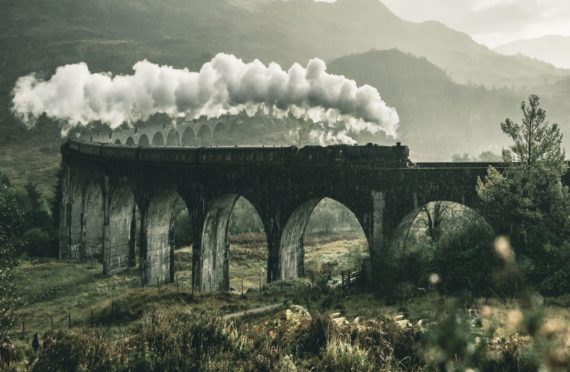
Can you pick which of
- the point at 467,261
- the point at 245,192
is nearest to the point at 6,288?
the point at 245,192

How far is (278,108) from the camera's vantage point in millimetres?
37719

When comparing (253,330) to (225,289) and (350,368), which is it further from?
(225,289)

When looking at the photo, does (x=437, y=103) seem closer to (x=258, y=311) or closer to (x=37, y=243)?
(x=37, y=243)

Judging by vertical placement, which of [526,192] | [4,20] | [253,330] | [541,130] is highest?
[4,20]

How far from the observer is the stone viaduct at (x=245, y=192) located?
20469 mm

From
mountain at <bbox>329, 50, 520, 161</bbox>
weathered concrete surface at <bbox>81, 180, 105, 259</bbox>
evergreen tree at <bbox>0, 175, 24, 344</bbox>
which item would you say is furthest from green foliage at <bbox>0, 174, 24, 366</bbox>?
mountain at <bbox>329, 50, 520, 161</bbox>

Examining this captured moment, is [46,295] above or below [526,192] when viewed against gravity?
below

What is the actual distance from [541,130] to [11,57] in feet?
515

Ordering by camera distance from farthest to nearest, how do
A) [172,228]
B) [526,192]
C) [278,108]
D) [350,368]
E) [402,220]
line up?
[278,108], [172,228], [402,220], [526,192], [350,368]

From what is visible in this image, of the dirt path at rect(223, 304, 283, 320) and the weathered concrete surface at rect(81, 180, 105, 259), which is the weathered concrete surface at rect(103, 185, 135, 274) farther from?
the dirt path at rect(223, 304, 283, 320)

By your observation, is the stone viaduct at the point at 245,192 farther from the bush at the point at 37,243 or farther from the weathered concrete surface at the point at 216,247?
the bush at the point at 37,243

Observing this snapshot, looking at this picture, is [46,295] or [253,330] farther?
[46,295]

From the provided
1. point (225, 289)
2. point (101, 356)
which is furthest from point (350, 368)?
point (225, 289)

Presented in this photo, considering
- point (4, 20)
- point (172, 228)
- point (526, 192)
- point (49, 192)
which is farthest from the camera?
point (4, 20)
